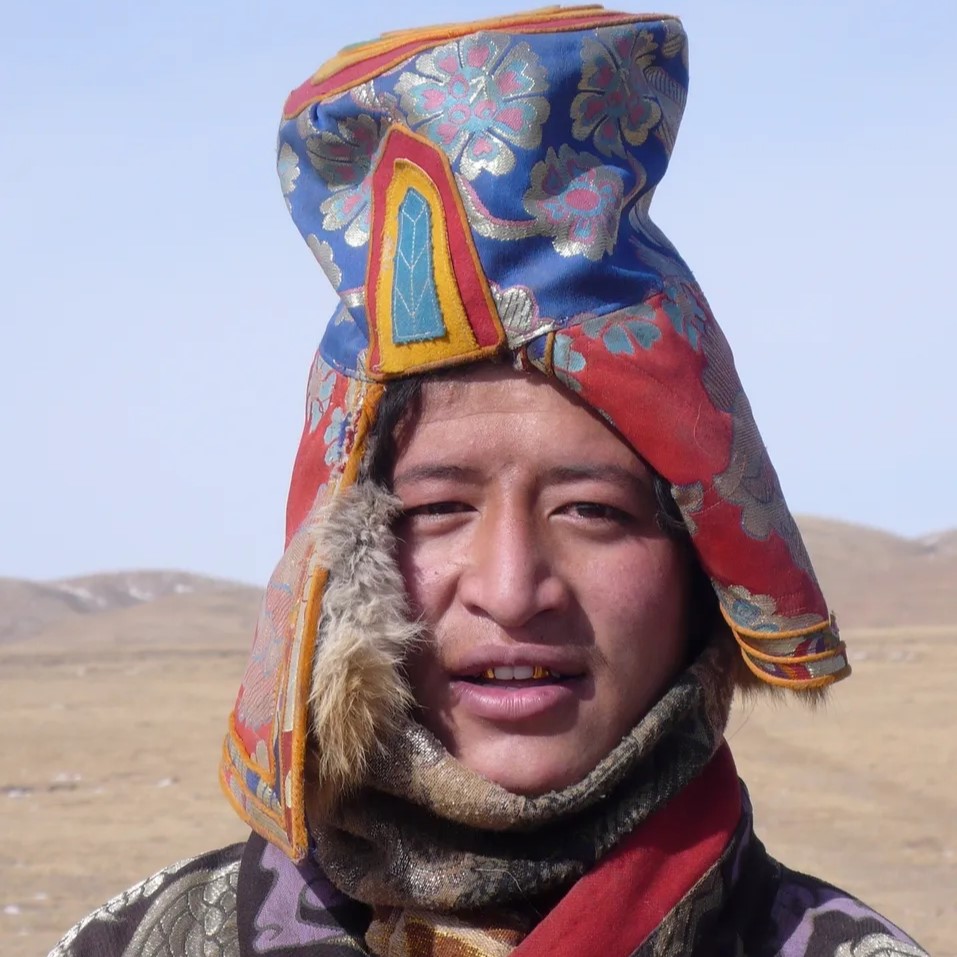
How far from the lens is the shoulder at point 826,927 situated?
228cm

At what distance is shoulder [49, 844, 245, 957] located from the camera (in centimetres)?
239

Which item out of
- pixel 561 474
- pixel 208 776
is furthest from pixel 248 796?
pixel 208 776

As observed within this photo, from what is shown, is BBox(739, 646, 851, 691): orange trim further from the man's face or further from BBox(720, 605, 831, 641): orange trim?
the man's face

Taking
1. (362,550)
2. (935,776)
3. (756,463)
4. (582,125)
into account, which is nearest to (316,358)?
(362,550)

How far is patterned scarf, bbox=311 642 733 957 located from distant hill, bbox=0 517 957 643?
76.9 ft

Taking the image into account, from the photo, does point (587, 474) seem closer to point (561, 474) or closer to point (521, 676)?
point (561, 474)

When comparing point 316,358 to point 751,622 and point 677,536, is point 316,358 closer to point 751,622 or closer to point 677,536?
point 677,536

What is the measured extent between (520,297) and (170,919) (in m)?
1.17

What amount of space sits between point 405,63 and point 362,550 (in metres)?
0.69

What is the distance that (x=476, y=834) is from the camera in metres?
2.17

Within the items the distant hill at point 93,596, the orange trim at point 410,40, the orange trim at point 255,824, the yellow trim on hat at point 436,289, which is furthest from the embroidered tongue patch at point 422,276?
the distant hill at point 93,596

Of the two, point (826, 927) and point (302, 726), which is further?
point (826, 927)

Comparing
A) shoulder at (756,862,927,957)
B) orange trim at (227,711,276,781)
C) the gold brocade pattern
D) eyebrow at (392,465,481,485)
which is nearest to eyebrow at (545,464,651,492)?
eyebrow at (392,465,481,485)

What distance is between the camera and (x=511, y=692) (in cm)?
208
